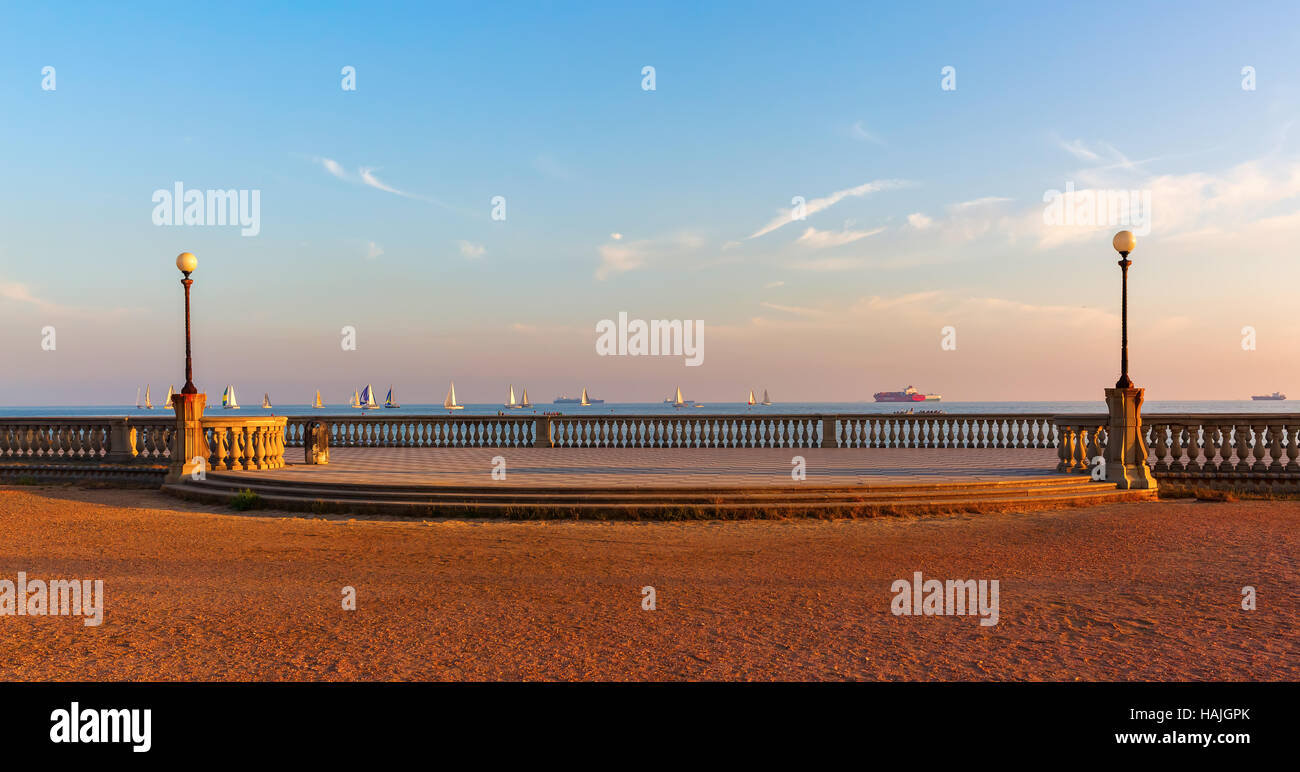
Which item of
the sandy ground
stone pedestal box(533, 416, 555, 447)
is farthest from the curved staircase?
stone pedestal box(533, 416, 555, 447)

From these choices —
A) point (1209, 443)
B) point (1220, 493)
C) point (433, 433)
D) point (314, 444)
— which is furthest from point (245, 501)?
point (1209, 443)

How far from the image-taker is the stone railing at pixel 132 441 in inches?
734

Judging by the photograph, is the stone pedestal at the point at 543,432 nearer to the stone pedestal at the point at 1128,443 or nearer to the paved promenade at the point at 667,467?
the paved promenade at the point at 667,467

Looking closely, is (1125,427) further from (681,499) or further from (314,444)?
(314,444)

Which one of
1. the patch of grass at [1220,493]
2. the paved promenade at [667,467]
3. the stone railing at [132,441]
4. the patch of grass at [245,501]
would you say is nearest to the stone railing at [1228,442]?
the patch of grass at [1220,493]

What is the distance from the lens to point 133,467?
1962 cm

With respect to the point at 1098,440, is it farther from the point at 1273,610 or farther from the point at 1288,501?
the point at 1273,610

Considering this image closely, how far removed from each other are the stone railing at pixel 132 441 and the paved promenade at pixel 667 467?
91 centimetres

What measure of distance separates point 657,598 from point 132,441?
17841 mm

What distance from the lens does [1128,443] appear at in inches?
649

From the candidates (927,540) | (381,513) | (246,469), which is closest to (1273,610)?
(927,540)

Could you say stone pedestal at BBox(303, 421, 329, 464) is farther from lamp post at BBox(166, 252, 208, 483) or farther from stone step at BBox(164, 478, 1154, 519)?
stone step at BBox(164, 478, 1154, 519)

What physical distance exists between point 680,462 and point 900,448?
30.1 feet

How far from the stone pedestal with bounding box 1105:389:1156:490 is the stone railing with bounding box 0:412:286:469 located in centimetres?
1882
